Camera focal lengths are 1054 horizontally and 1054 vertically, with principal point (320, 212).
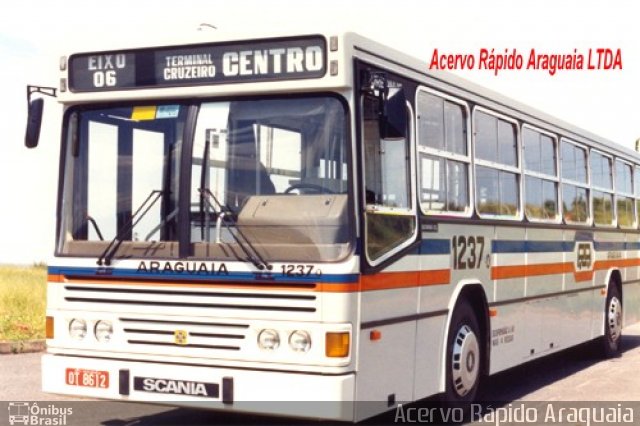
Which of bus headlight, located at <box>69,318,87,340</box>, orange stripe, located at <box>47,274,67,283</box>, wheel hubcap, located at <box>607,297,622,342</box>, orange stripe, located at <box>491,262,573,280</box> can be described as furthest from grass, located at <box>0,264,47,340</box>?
wheel hubcap, located at <box>607,297,622,342</box>

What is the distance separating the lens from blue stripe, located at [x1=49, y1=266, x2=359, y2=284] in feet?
23.4

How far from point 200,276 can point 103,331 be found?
3.06ft

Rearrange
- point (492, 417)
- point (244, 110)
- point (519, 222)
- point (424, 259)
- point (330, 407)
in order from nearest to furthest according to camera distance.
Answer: point (330, 407) < point (244, 110) < point (424, 259) < point (492, 417) < point (519, 222)

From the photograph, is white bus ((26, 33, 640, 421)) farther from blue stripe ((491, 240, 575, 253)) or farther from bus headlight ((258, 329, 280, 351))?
blue stripe ((491, 240, 575, 253))

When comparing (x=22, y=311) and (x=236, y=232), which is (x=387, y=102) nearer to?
(x=236, y=232)

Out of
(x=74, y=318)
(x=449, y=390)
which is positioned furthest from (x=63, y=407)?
(x=449, y=390)

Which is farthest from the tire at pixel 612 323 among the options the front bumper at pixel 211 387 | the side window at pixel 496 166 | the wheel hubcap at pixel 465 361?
the front bumper at pixel 211 387

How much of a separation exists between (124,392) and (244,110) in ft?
7.34

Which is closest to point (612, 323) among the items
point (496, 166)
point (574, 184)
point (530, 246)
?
point (574, 184)

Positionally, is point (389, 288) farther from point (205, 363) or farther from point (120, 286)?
point (120, 286)

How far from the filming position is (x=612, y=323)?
14.6 meters

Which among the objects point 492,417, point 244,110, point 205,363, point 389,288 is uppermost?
point 244,110

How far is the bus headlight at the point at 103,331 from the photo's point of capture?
7.80m

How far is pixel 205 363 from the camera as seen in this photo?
7469 millimetres
